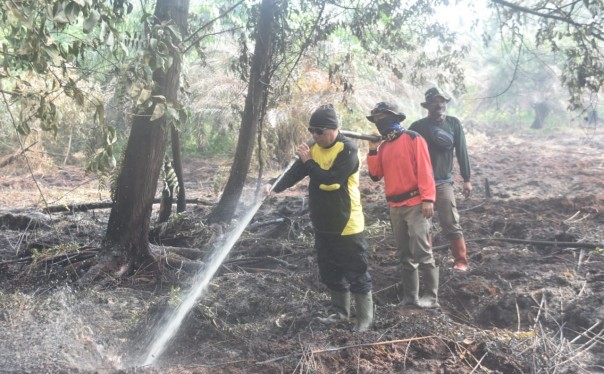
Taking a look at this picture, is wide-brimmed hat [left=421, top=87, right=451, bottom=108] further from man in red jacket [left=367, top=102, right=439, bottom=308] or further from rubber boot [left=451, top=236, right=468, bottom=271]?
rubber boot [left=451, top=236, right=468, bottom=271]

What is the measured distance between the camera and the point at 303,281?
561 centimetres

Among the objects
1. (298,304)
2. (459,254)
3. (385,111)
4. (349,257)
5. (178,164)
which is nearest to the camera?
(349,257)

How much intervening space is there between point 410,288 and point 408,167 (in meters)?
1.09

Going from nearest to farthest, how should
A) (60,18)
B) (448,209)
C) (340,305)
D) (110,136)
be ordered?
(60,18) → (110,136) → (340,305) → (448,209)

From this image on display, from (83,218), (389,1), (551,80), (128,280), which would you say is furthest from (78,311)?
(551,80)

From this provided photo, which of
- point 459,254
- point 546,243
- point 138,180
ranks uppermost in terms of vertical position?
point 138,180

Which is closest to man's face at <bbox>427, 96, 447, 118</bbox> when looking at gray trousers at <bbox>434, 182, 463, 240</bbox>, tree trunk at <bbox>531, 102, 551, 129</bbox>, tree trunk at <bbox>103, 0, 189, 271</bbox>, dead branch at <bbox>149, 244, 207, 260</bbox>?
gray trousers at <bbox>434, 182, 463, 240</bbox>

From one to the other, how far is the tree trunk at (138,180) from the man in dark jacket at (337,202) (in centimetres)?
183

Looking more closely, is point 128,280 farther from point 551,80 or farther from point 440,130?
point 551,80

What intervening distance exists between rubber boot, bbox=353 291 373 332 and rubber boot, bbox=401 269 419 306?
58 centimetres

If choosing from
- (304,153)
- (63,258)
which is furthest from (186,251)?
(304,153)

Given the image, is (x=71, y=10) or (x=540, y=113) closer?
(x=71, y=10)

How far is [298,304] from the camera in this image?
4.95 meters

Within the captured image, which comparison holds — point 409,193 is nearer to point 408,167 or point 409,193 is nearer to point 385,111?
point 408,167
